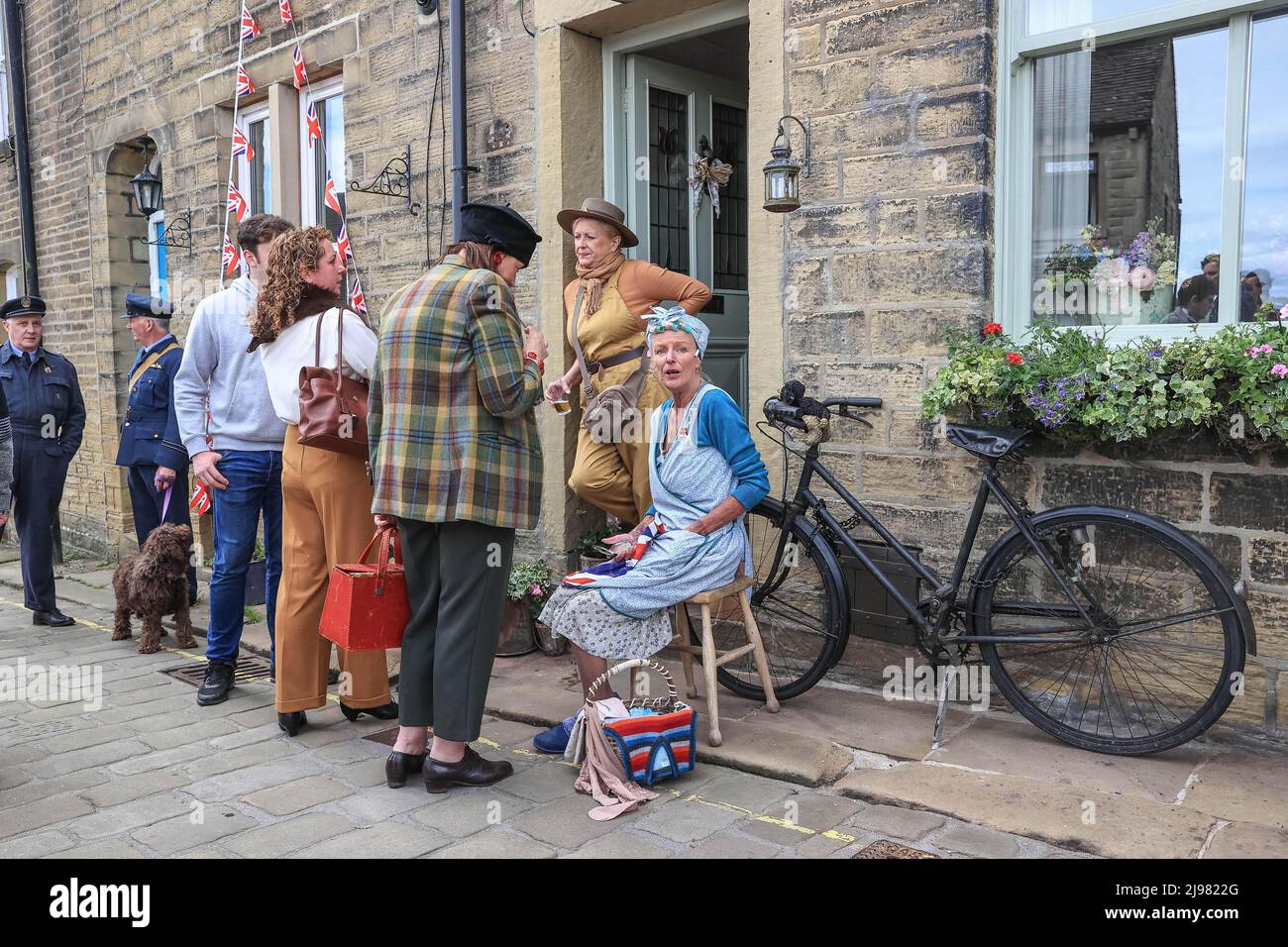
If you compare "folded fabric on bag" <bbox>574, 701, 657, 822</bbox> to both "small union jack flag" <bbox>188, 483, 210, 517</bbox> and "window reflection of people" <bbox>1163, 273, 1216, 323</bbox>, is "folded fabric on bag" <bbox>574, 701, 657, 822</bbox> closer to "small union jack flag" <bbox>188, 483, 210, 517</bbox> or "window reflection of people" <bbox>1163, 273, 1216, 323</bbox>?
"window reflection of people" <bbox>1163, 273, 1216, 323</bbox>

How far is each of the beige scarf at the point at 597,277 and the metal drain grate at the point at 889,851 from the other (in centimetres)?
274

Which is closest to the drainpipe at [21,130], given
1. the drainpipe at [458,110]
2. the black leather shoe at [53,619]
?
the black leather shoe at [53,619]

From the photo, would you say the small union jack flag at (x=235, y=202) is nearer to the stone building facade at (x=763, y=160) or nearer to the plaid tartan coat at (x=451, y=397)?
the stone building facade at (x=763, y=160)

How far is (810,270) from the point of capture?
485cm

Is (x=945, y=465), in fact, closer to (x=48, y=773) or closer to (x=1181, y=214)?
(x=1181, y=214)

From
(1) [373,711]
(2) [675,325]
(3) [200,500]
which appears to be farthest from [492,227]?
(3) [200,500]

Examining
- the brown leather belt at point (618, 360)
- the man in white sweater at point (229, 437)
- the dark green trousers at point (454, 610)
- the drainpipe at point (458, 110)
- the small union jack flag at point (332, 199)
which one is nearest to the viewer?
the dark green trousers at point (454, 610)

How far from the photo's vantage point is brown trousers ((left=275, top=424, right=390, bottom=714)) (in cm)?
429

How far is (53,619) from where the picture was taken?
6.81m

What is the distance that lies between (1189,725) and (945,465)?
133cm

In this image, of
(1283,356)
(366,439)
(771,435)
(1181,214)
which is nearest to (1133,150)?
(1181,214)

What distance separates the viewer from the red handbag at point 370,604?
3.78 metres

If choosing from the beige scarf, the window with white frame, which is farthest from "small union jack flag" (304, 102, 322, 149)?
the window with white frame

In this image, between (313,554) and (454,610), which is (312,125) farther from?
(454,610)
